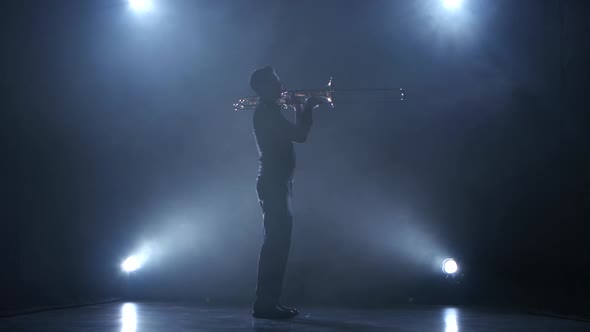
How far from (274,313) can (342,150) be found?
10.0ft

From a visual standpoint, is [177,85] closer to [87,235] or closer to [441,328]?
[87,235]

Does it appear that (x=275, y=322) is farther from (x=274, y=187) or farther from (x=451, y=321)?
(x=451, y=321)

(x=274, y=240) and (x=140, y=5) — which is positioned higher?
(x=140, y=5)

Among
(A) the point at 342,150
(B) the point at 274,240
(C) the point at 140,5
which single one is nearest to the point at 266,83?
(B) the point at 274,240

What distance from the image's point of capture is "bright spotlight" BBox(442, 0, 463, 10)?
6.48 m

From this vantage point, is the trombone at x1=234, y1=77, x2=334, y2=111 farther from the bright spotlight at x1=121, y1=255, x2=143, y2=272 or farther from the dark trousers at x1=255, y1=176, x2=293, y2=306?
the bright spotlight at x1=121, y1=255, x2=143, y2=272

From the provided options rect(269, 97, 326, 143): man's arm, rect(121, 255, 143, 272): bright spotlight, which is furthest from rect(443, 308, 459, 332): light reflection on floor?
rect(121, 255, 143, 272): bright spotlight

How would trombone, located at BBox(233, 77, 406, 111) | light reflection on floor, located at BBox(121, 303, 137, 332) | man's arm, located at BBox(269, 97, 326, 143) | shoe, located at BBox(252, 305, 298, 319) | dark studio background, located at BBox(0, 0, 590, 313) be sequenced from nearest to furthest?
light reflection on floor, located at BBox(121, 303, 137, 332) → shoe, located at BBox(252, 305, 298, 319) → man's arm, located at BBox(269, 97, 326, 143) → trombone, located at BBox(233, 77, 406, 111) → dark studio background, located at BBox(0, 0, 590, 313)

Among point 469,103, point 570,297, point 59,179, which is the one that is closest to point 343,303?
point 570,297

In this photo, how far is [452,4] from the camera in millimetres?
6488

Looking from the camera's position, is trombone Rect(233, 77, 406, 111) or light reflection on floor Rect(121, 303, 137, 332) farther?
trombone Rect(233, 77, 406, 111)

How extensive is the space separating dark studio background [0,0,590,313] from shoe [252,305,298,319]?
187 cm

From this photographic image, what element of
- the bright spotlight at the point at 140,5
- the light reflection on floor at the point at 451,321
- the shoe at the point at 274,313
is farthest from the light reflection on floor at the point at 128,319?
the bright spotlight at the point at 140,5

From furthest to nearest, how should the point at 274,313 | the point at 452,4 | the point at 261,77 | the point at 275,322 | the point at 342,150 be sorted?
the point at 342,150 → the point at 452,4 → the point at 261,77 → the point at 274,313 → the point at 275,322
